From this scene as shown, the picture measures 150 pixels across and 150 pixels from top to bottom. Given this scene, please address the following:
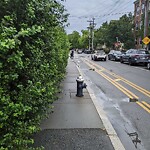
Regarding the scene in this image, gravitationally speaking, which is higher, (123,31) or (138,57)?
(123,31)

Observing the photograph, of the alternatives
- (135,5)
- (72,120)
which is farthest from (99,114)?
(135,5)

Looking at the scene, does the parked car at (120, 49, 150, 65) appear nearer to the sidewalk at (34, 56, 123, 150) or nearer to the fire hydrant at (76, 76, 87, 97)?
the fire hydrant at (76, 76, 87, 97)

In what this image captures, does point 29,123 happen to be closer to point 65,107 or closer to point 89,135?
point 89,135

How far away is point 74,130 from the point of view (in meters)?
5.96

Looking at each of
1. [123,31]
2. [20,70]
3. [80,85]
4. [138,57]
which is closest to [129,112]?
[80,85]

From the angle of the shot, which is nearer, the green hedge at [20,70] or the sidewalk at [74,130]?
the green hedge at [20,70]

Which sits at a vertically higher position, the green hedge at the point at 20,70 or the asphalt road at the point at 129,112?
the green hedge at the point at 20,70

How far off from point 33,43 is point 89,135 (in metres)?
2.66

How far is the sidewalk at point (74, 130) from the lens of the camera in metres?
5.09

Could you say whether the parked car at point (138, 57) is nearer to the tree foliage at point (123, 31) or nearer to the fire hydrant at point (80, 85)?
the fire hydrant at point (80, 85)

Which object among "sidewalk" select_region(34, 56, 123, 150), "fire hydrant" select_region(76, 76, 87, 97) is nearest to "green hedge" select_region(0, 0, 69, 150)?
"sidewalk" select_region(34, 56, 123, 150)

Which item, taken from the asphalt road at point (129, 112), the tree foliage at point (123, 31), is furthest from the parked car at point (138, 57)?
the tree foliage at point (123, 31)

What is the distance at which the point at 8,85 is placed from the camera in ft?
10.5

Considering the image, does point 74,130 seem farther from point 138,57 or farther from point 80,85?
point 138,57
